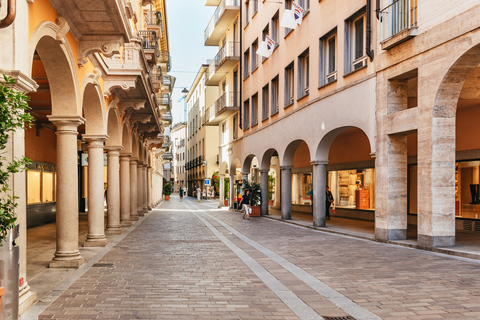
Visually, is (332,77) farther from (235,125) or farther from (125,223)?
(235,125)

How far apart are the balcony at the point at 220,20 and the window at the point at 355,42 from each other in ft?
59.7

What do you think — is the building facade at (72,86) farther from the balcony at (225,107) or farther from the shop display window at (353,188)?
the balcony at (225,107)

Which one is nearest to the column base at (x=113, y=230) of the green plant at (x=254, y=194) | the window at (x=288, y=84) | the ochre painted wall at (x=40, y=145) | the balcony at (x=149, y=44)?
the ochre painted wall at (x=40, y=145)

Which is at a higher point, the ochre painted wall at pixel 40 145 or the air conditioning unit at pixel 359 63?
the air conditioning unit at pixel 359 63

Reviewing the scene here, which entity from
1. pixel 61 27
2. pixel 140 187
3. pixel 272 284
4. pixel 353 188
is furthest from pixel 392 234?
pixel 140 187

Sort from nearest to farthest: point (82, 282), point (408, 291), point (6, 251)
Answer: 1. point (6, 251)
2. point (408, 291)
3. point (82, 282)

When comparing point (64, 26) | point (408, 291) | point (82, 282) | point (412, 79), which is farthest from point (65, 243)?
point (412, 79)

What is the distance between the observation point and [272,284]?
26.2ft

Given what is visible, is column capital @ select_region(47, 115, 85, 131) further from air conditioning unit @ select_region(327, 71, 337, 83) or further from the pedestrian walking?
the pedestrian walking

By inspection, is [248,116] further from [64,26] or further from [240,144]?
[64,26]

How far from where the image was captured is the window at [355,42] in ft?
53.4

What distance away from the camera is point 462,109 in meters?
16.9

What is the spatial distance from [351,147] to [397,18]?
36.2 ft

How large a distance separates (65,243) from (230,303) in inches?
187
